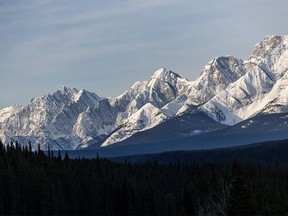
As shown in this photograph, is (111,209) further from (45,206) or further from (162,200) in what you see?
(45,206)

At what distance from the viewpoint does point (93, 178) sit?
173375 mm

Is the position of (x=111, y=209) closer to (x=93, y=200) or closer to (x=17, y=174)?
(x=93, y=200)

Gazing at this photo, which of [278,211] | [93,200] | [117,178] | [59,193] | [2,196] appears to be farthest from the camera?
[117,178]

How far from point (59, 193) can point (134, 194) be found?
24.8 m

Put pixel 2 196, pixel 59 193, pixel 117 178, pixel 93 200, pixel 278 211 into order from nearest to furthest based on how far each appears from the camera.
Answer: pixel 278 211, pixel 2 196, pixel 59 193, pixel 93 200, pixel 117 178

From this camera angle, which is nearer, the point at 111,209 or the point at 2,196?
the point at 2,196

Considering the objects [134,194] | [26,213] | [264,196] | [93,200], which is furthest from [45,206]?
[264,196]

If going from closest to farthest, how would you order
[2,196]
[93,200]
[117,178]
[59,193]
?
[2,196] → [59,193] → [93,200] → [117,178]

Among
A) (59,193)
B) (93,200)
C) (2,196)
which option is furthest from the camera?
(93,200)

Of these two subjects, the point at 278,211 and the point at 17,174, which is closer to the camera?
the point at 278,211

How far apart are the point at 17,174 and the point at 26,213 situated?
32.0ft

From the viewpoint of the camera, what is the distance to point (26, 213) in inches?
5640

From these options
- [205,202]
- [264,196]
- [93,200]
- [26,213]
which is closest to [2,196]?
[26,213]

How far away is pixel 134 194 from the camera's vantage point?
567 ft
